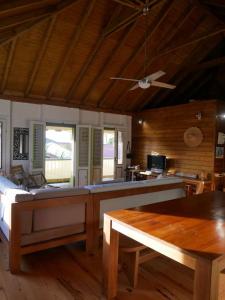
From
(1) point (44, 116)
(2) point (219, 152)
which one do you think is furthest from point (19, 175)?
(2) point (219, 152)

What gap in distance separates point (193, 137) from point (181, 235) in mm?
5344

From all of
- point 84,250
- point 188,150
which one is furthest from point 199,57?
point 84,250

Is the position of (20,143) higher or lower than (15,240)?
higher

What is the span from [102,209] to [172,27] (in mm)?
4988

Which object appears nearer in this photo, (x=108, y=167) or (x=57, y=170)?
(x=57, y=170)

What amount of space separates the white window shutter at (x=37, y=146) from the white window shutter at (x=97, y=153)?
170 cm

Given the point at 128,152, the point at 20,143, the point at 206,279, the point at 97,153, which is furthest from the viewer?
the point at 128,152

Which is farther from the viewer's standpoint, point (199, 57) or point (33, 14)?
point (199, 57)

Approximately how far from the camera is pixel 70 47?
208 inches

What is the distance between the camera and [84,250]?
309 centimetres

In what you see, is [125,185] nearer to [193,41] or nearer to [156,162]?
[193,41]

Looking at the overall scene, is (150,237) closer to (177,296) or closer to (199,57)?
(177,296)

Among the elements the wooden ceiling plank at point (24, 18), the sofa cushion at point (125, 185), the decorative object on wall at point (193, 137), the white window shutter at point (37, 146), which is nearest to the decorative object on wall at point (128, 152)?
the decorative object on wall at point (193, 137)

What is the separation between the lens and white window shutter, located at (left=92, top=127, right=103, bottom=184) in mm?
7559
